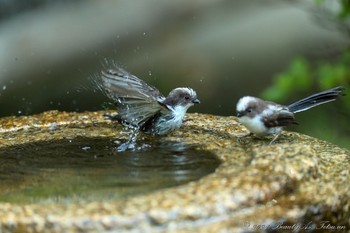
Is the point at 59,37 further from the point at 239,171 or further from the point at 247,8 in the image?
the point at 239,171

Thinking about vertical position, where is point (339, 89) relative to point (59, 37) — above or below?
below

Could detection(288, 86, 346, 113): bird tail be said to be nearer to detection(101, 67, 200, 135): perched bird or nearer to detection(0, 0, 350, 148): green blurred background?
detection(101, 67, 200, 135): perched bird

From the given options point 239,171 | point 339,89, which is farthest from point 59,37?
point 239,171

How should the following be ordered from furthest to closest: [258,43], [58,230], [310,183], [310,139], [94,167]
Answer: [258,43]
[310,139]
[94,167]
[310,183]
[58,230]

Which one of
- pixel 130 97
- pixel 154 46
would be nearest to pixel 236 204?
pixel 130 97

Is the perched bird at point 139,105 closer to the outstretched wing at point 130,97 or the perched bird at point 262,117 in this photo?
the outstretched wing at point 130,97

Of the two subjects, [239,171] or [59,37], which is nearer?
[239,171]

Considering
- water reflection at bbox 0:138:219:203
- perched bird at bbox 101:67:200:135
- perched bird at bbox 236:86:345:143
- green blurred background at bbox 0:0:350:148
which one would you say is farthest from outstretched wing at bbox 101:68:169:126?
green blurred background at bbox 0:0:350:148

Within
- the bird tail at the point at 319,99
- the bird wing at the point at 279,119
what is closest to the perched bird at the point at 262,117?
the bird wing at the point at 279,119
